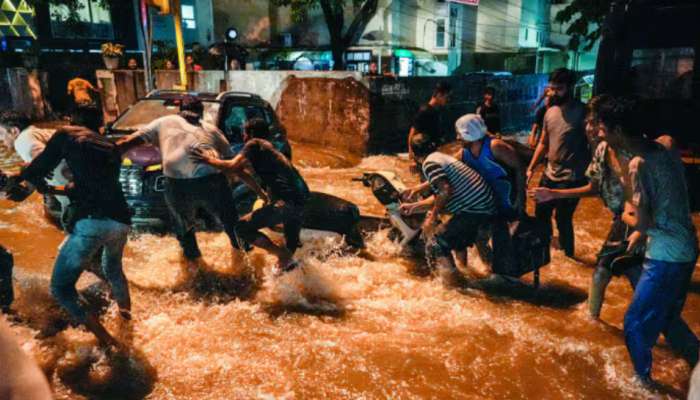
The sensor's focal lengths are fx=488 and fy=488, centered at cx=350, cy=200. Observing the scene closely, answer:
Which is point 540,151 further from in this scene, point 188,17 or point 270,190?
point 188,17

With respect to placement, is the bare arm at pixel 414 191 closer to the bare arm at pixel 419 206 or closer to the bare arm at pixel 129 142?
the bare arm at pixel 419 206

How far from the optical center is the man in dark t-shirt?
4980 mm

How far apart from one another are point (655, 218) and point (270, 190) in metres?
3.48

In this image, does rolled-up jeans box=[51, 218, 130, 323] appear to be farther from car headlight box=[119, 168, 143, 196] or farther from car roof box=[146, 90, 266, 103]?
car roof box=[146, 90, 266, 103]

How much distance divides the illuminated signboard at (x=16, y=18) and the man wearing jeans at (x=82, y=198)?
76.6 feet

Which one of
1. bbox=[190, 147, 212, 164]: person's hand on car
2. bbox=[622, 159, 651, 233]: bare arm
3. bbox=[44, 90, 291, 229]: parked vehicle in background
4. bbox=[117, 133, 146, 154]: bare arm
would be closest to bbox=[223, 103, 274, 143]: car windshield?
bbox=[44, 90, 291, 229]: parked vehicle in background

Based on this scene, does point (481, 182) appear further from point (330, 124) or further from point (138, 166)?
point (330, 124)

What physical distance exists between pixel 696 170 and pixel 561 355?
5.53 meters

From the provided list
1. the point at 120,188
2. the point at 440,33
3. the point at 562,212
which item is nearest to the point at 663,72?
the point at 562,212

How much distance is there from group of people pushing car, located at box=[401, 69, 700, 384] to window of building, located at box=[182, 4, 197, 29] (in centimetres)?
2362

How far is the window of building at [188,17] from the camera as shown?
86.7 ft

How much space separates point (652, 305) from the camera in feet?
10.4

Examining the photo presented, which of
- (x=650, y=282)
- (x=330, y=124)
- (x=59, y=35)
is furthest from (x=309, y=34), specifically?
(x=650, y=282)

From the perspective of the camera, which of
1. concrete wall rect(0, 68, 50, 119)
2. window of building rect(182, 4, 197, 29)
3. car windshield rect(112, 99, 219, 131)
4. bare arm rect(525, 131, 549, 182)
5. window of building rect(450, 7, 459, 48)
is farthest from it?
window of building rect(450, 7, 459, 48)
